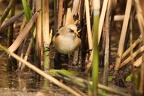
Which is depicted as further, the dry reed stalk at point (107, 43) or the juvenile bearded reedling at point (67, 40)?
the juvenile bearded reedling at point (67, 40)

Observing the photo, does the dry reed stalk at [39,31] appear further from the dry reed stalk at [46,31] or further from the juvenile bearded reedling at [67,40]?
the juvenile bearded reedling at [67,40]

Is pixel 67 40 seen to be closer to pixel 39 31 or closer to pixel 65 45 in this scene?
pixel 65 45

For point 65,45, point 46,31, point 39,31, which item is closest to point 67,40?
point 65,45

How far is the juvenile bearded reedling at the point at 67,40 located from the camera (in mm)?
5707

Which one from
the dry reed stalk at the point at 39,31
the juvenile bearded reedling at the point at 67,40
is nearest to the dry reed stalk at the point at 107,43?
the juvenile bearded reedling at the point at 67,40

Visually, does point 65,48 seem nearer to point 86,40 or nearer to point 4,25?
point 86,40

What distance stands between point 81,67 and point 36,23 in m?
0.96

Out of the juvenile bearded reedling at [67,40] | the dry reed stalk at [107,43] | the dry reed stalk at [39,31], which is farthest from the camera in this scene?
the juvenile bearded reedling at [67,40]

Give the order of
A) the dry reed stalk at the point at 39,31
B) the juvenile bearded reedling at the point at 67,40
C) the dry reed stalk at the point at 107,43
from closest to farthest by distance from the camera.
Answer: the dry reed stalk at the point at 107,43, the dry reed stalk at the point at 39,31, the juvenile bearded reedling at the point at 67,40

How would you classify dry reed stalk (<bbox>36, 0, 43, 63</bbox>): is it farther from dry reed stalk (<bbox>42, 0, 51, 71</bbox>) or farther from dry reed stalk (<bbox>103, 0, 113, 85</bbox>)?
dry reed stalk (<bbox>103, 0, 113, 85</bbox>)

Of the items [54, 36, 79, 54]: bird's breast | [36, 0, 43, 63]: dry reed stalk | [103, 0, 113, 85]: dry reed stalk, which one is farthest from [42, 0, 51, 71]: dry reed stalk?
[103, 0, 113, 85]: dry reed stalk

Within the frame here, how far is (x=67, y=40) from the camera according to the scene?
5.84 meters

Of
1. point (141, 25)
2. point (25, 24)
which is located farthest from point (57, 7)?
point (141, 25)

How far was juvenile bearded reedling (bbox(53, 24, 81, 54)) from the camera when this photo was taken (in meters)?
5.71
